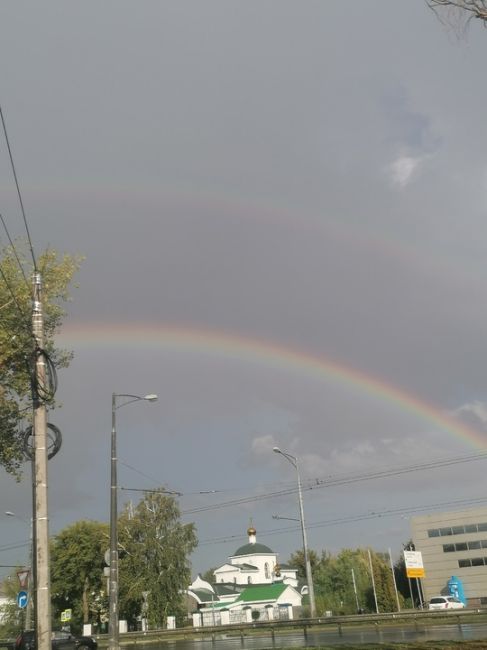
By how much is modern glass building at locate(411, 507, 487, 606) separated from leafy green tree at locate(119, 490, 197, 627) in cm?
4055

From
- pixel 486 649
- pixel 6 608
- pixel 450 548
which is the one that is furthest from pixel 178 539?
pixel 486 649

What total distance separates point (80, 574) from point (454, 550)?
50.7 m

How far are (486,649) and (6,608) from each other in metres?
73.0

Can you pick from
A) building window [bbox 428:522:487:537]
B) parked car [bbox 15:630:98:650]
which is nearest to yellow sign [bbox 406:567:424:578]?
building window [bbox 428:522:487:537]

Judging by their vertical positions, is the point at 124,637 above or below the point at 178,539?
below

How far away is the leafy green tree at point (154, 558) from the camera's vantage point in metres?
65.2

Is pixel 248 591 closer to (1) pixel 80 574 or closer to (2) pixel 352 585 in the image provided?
(2) pixel 352 585

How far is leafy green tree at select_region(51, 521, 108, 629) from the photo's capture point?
75375mm

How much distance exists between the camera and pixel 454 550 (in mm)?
90312

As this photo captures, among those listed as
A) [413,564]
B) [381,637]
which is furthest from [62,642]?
[413,564]

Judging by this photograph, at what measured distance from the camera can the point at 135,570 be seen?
66.4 metres

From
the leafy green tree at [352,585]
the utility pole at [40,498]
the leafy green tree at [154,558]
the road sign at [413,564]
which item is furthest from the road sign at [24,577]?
the leafy green tree at [352,585]

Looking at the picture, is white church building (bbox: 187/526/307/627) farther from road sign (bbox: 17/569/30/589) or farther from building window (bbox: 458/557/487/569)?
road sign (bbox: 17/569/30/589)

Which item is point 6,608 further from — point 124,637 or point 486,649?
point 486,649
